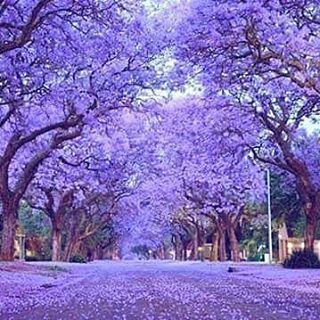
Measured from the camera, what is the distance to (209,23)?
13.8 meters

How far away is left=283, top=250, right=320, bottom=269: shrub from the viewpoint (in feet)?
86.1

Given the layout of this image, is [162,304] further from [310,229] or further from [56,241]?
[56,241]

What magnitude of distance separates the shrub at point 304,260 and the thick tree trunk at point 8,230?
10302 mm

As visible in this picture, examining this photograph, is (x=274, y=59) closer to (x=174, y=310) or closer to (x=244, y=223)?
(x=174, y=310)

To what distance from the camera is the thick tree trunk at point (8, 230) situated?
24781 mm

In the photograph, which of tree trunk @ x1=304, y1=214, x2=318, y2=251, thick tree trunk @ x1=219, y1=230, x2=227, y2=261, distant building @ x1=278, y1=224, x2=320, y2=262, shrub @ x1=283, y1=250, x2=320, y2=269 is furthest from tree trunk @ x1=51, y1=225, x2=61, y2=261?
tree trunk @ x1=304, y1=214, x2=318, y2=251

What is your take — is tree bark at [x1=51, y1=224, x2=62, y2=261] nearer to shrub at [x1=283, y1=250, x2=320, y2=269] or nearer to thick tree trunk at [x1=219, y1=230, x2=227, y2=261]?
thick tree trunk at [x1=219, y1=230, x2=227, y2=261]

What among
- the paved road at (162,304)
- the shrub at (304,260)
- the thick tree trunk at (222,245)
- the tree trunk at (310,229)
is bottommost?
the paved road at (162,304)

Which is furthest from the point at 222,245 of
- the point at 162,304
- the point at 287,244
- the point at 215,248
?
the point at 162,304

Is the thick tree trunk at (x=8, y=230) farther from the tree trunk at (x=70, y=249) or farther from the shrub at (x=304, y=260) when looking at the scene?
the tree trunk at (x=70, y=249)

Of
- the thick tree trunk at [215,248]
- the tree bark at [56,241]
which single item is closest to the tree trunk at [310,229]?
the tree bark at [56,241]

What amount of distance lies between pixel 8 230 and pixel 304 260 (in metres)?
10.7

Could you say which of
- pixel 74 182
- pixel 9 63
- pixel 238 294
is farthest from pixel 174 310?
pixel 74 182

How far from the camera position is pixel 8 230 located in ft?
82.3
